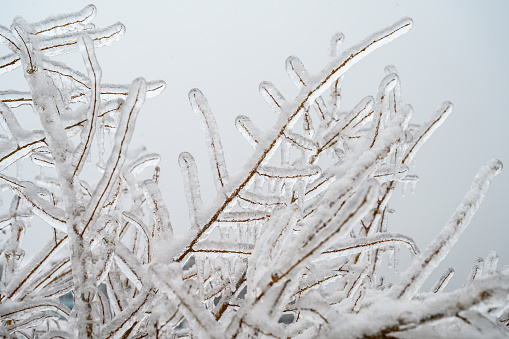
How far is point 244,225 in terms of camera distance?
3.41 feet

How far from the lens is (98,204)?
885 millimetres

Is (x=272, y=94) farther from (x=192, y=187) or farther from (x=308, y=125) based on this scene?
(x=192, y=187)

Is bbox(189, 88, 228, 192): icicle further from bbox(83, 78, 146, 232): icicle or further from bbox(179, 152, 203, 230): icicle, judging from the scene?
bbox(83, 78, 146, 232): icicle

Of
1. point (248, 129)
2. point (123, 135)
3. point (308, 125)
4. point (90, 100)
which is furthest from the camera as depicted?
point (308, 125)

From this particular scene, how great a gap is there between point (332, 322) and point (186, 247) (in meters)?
0.45

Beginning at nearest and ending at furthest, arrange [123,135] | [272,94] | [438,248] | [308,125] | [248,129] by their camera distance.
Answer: [438,248] < [123,135] < [248,129] < [272,94] < [308,125]

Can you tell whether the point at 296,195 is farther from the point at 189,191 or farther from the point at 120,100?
the point at 120,100

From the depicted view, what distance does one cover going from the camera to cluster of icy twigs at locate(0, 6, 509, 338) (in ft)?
2.08

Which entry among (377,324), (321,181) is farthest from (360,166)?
(321,181)

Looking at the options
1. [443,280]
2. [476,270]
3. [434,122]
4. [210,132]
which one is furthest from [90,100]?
[476,270]

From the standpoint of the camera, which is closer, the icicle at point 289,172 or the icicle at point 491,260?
the icicle at point 289,172

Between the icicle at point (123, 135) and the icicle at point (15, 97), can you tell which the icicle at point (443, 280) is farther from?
the icicle at point (15, 97)

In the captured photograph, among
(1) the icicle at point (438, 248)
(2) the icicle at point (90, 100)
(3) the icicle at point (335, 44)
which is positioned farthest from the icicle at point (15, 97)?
(1) the icicle at point (438, 248)

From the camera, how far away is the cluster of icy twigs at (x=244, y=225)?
64 cm
